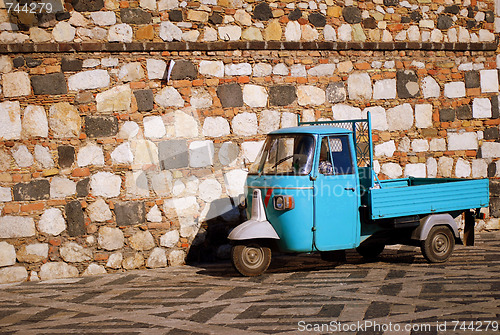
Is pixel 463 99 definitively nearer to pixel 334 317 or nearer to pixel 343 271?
pixel 343 271

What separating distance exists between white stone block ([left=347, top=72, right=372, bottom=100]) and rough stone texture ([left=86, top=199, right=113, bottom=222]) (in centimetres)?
377

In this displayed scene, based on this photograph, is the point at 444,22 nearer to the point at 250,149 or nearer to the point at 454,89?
the point at 454,89

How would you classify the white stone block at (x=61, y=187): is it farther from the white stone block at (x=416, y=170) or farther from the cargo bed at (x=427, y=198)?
the white stone block at (x=416, y=170)

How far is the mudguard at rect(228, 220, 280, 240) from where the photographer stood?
719 cm

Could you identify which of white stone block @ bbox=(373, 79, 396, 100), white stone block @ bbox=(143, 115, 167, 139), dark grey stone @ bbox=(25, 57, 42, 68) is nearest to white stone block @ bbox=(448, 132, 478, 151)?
white stone block @ bbox=(373, 79, 396, 100)

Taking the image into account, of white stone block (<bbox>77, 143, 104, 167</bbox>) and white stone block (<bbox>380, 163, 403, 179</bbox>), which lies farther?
white stone block (<bbox>380, 163, 403, 179</bbox>)

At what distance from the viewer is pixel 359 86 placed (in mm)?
9219

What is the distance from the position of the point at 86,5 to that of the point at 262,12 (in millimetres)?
2339

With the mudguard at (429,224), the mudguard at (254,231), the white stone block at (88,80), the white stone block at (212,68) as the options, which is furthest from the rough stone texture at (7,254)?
the mudguard at (429,224)

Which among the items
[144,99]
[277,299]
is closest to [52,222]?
[144,99]

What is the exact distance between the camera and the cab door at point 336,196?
7316 mm

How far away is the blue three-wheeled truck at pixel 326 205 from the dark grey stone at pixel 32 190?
2.50 meters

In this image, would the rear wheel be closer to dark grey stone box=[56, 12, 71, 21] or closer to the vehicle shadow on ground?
the vehicle shadow on ground

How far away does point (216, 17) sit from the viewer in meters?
8.55
